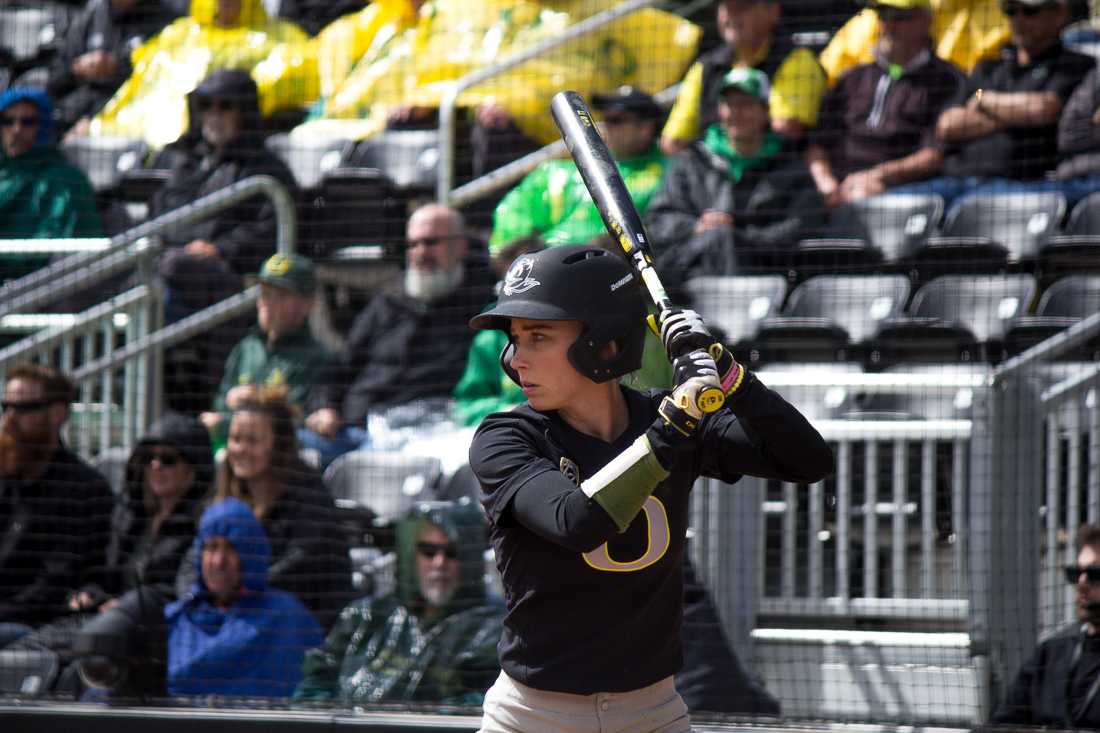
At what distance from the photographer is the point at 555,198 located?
20.1 ft

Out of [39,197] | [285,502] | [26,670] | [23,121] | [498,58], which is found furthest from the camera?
[498,58]

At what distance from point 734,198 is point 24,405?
114 inches

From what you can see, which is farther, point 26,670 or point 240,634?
point 26,670

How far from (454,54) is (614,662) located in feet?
18.0

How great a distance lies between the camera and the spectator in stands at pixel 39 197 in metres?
6.65

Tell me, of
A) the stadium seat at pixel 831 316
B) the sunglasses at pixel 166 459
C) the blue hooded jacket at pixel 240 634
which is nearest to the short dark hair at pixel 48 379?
the sunglasses at pixel 166 459

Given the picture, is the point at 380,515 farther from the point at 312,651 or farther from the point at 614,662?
the point at 614,662

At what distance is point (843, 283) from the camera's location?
5621 mm

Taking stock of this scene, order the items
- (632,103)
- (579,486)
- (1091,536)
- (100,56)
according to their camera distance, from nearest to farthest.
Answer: (579,486)
(1091,536)
(632,103)
(100,56)

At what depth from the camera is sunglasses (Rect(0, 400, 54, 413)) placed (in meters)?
5.57

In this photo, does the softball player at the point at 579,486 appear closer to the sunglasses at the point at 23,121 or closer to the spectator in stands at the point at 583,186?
the spectator in stands at the point at 583,186

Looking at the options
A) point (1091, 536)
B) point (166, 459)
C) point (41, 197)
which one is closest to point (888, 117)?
point (1091, 536)

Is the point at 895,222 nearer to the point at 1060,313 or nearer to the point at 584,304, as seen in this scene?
the point at 1060,313

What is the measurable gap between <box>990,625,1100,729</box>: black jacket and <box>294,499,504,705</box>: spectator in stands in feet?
5.21
